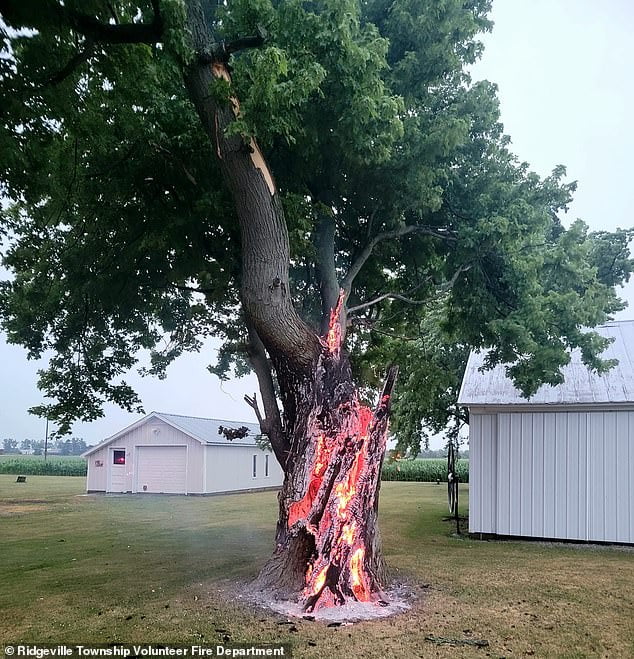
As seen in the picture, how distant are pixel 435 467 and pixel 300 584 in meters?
31.8

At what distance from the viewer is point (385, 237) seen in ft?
31.6

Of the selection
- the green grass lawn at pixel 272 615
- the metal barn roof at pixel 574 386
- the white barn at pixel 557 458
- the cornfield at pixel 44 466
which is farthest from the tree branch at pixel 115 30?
the cornfield at pixel 44 466

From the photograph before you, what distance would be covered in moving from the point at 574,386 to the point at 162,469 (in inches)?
731

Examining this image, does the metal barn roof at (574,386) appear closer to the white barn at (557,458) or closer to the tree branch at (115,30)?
the white barn at (557,458)

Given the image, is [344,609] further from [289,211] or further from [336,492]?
[289,211]

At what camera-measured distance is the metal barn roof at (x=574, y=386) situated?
1196cm

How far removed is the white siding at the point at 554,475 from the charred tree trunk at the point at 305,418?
5.61 meters

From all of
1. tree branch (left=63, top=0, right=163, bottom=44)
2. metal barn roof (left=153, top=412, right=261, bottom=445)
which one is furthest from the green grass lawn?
metal barn roof (left=153, top=412, right=261, bottom=445)

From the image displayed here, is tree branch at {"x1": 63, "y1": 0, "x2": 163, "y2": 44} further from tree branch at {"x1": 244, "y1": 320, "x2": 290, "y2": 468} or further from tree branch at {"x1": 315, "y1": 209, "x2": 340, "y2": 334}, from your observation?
tree branch at {"x1": 244, "y1": 320, "x2": 290, "y2": 468}

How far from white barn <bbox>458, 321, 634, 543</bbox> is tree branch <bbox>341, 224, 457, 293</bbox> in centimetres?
398

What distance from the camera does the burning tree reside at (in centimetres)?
663

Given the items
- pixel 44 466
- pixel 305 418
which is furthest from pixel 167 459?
pixel 44 466

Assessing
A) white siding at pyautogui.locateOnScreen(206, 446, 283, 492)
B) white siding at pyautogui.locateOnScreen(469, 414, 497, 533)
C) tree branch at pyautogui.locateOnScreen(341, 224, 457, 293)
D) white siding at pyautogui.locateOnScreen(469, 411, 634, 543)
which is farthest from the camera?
white siding at pyautogui.locateOnScreen(206, 446, 283, 492)

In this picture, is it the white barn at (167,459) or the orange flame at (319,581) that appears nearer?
the orange flame at (319,581)
